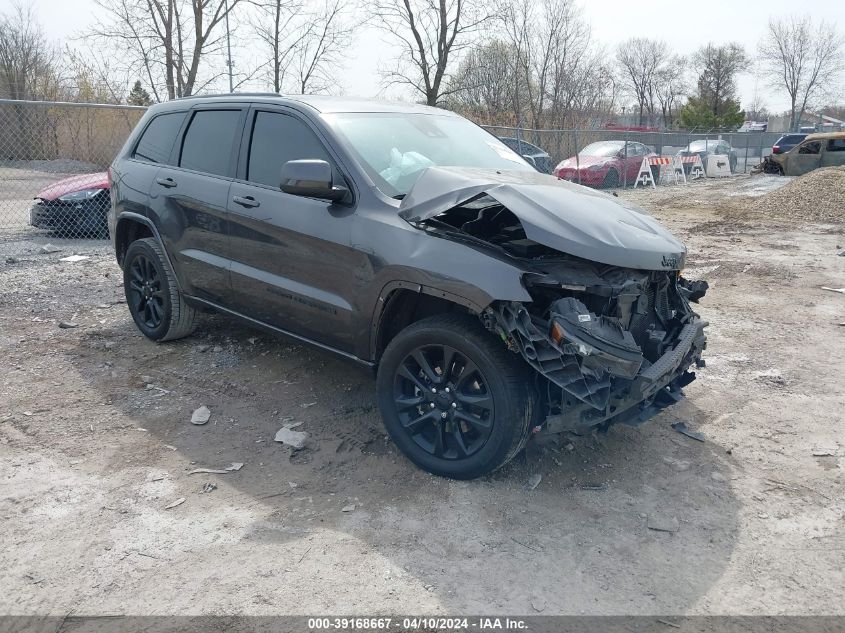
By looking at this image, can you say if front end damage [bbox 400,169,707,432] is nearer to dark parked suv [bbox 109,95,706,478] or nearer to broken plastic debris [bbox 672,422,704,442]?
dark parked suv [bbox 109,95,706,478]

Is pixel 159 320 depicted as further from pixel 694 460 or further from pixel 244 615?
pixel 694 460

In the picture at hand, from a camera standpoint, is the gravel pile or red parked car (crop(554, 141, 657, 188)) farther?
red parked car (crop(554, 141, 657, 188))

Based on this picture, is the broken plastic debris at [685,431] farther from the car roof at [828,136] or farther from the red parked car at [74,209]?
the car roof at [828,136]

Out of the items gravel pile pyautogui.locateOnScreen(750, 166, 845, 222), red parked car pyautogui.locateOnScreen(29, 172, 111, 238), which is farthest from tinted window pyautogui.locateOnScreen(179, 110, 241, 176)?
gravel pile pyautogui.locateOnScreen(750, 166, 845, 222)

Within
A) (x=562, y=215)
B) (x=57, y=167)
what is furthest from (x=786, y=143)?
(x=562, y=215)

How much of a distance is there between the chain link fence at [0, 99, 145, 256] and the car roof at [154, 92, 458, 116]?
575 centimetres

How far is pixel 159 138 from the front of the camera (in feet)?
18.1

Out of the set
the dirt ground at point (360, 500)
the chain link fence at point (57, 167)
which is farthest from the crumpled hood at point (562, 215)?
the chain link fence at point (57, 167)

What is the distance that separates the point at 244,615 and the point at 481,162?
3.06m

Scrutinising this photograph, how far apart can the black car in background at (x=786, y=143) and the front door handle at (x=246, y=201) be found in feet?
87.5

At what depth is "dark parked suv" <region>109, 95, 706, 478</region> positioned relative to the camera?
3.32m

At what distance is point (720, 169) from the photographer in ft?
92.4

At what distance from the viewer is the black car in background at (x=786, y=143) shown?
1058 inches

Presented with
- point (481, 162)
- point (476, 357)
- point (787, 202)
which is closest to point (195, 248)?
point (481, 162)
